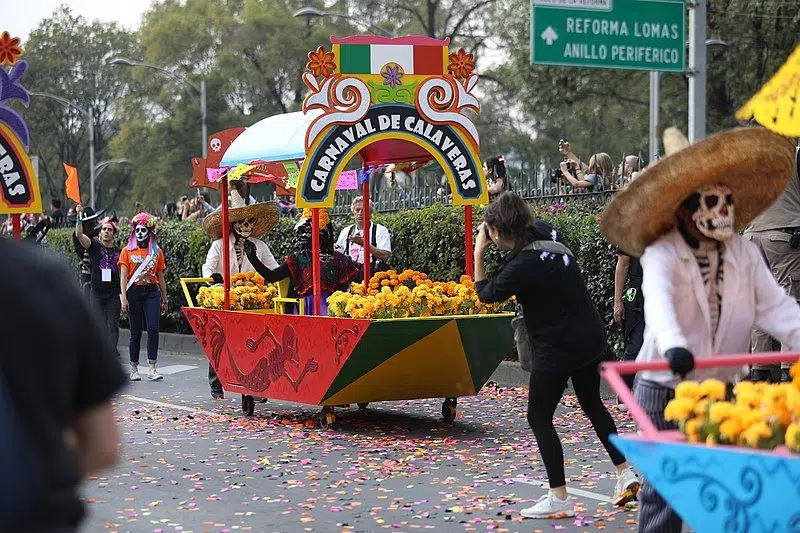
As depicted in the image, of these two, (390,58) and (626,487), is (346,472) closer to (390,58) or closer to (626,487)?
(626,487)

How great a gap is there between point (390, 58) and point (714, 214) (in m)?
5.65

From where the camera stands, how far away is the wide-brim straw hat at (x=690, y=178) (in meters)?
4.82

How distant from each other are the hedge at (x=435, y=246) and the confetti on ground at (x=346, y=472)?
1.41 meters

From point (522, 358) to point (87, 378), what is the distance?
5.03 meters

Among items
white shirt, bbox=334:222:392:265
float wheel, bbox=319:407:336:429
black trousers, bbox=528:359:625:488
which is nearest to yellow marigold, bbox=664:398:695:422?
black trousers, bbox=528:359:625:488

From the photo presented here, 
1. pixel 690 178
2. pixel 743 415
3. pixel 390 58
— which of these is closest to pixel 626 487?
pixel 690 178

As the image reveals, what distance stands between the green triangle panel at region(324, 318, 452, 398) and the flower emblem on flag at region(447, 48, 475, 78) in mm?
2148

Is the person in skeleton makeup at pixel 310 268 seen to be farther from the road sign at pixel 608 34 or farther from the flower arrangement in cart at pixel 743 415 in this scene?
the flower arrangement in cart at pixel 743 415

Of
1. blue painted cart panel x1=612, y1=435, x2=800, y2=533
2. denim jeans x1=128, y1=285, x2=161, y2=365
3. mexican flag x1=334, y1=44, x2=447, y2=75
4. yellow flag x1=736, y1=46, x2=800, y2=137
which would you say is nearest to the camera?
blue painted cart panel x1=612, y1=435, x2=800, y2=533

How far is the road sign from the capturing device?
32.7 ft

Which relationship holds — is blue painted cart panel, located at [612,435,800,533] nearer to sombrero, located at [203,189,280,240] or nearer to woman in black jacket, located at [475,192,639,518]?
woman in black jacket, located at [475,192,639,518]

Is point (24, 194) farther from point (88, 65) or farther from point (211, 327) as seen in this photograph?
point (88, 65)

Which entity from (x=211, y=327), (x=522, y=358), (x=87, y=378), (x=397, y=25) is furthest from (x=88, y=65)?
(x=87, y=378)

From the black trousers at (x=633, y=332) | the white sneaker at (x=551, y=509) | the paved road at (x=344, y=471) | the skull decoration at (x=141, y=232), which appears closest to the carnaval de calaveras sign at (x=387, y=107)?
the black trousers at (x=633, y=332)
